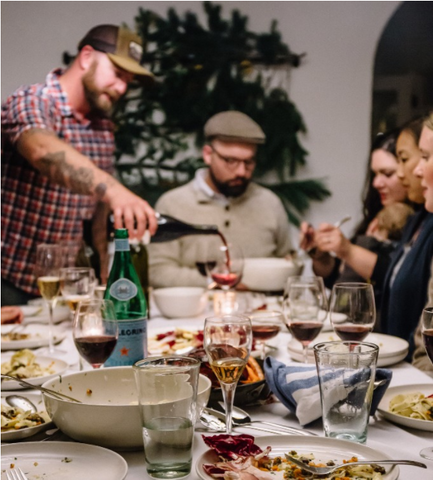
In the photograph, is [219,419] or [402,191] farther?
[402,191]

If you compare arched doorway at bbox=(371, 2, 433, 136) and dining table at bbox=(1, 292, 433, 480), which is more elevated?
arched doorway at bbox=(371, 2, 433, 136)

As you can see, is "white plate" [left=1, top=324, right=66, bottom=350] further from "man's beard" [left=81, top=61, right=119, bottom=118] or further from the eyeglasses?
the eyeglasses

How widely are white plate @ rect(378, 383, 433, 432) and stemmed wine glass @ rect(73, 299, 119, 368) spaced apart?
1.64ft

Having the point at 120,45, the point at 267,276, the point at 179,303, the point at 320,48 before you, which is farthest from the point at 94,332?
the point at 320,48

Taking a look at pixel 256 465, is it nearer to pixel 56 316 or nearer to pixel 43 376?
pixel 43 376

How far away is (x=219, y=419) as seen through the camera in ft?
3.26

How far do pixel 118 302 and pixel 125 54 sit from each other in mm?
2423

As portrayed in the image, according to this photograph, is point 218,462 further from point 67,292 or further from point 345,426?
point 67,292

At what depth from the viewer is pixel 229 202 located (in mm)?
3727

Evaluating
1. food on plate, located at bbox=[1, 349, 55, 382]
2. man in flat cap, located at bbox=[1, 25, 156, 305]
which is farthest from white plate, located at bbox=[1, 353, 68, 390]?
man in flat cap, located at bbox=[1, 25, 156, 305]

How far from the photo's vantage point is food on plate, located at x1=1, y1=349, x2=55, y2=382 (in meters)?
1.32

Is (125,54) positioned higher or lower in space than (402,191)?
higher

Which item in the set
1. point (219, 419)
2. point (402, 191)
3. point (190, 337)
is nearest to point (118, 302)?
point (190, 337)

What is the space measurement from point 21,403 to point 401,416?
2.13 feet
